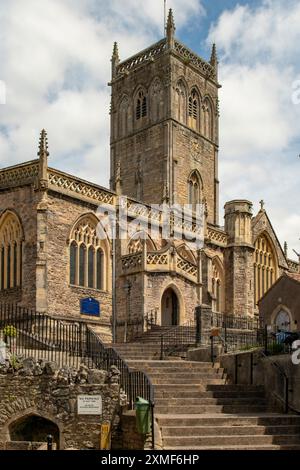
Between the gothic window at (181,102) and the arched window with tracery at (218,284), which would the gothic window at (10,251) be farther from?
the gothic window at (181,102)

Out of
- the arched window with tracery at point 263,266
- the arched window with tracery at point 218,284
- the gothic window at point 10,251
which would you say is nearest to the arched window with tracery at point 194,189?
the arched window with tracery at point 263,266

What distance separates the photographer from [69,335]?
22.9m

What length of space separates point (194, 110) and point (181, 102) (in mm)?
2000

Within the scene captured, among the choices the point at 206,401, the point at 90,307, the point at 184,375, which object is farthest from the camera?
the point at 90,307

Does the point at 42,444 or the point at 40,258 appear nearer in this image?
the point at 42,444

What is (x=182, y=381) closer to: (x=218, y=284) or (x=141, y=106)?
(x=218, y=284)

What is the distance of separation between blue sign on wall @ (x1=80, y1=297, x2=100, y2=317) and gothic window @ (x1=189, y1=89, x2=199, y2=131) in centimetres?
2249

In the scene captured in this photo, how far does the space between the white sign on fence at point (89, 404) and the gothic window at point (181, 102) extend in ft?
116

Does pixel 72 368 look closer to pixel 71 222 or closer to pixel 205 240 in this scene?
pixel 71 222

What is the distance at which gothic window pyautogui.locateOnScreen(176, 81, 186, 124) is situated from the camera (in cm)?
→ 5028

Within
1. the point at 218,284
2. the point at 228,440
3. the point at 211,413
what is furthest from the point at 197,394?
the point at 218,284

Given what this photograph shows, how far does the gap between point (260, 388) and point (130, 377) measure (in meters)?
3.98

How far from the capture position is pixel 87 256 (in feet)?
107

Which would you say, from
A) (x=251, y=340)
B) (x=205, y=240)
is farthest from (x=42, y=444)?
(x=205, y=240)
